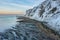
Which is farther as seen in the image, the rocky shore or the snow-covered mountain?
the snow-covered mountain

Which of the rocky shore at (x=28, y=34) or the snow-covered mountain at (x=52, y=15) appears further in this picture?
the snow-covered mountain at (x=52, y=15)

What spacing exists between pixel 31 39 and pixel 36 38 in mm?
526

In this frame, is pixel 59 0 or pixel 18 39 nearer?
pixel 18 39

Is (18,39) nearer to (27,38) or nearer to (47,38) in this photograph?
(27,38)

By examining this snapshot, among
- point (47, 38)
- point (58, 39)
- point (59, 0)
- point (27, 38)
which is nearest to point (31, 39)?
point (27, 38)

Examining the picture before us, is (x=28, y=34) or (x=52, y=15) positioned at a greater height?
(x=52, y=15)

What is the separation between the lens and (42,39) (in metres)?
10.6

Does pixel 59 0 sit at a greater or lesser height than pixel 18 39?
greater

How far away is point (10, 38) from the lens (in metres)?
10.6

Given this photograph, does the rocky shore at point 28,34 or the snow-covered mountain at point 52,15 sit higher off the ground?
the snow-covered mountain at point 52,15

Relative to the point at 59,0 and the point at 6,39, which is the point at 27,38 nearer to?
the point at 6,39

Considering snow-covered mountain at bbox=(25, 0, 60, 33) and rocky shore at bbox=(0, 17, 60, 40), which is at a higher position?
snow-covered mountain at bbox=(25, 0, 60, 33)

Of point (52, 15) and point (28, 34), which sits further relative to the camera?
point (52, 15)

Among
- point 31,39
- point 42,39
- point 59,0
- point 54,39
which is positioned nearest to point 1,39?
point 31,39
